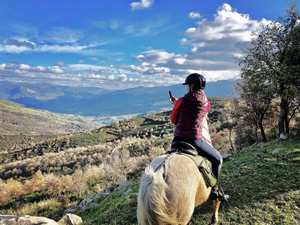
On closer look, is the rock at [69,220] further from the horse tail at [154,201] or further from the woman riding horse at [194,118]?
the horse tail at [154,201]

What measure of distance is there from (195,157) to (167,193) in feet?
4.44

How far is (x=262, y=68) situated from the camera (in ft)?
57.7

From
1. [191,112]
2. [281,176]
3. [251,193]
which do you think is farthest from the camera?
[281,176]

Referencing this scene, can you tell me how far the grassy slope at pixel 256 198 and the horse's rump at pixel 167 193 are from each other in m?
3.42

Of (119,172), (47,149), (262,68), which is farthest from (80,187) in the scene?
(47,149)

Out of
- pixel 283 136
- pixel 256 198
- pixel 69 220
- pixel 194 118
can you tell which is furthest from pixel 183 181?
pixel 283 136

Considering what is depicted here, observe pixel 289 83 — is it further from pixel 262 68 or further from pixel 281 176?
pixel 281 176

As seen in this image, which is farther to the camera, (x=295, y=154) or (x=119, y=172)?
(x=119, y=172)

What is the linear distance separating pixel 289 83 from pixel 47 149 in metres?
136

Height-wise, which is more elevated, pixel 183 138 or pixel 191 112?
pixel 191 112

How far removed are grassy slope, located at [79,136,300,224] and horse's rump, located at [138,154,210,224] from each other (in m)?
3.42

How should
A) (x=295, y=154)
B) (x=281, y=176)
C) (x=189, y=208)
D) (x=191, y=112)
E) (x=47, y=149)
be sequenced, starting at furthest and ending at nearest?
A: (x=47, y=149) → (x=295, y=154) → (x=281, y=176) → (x=191, y=112) → (x=189, y=208)

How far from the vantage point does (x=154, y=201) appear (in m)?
3.05

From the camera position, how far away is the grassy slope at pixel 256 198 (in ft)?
19.4
